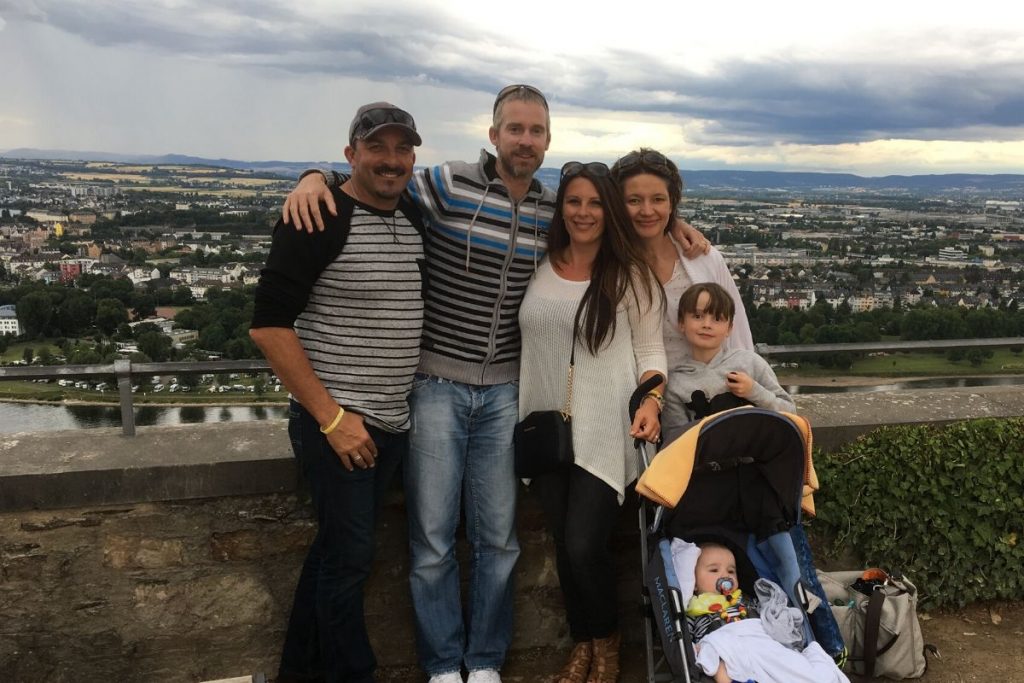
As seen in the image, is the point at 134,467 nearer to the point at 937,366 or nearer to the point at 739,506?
the point at 739,506

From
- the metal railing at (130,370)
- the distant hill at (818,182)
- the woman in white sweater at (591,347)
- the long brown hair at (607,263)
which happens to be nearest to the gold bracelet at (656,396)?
the woman in white sweater at (591,347)

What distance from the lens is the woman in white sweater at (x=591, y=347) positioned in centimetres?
275

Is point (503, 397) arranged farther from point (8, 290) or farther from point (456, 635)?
point (8, 290)

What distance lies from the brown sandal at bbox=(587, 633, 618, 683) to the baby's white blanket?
661 millimetres

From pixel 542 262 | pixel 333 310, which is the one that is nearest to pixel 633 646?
pixel 542 262

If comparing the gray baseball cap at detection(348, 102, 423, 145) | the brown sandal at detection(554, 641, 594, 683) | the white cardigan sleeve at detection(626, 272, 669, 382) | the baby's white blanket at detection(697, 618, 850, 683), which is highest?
the gray baseball cap at detection(348, 102, 423, 145)

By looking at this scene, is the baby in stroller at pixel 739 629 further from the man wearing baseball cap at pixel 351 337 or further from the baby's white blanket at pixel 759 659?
the man wearing baseball cap at pixel 351 337

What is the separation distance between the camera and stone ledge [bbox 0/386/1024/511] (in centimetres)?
285

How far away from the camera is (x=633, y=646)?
356 cm

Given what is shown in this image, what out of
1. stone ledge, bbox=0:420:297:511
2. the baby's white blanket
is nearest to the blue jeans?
stone ledge, bbox=0:420:297:511

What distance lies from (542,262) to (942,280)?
11.0 metres

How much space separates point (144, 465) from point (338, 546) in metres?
0.89

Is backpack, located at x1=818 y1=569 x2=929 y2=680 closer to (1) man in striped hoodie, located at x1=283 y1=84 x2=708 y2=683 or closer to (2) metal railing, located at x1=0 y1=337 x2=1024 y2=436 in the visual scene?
(2) metal railing, located at x1=0 y1=337 x2=1024 y2=436

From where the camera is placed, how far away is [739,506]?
288cm
